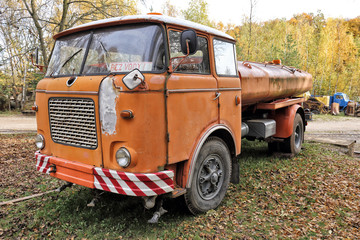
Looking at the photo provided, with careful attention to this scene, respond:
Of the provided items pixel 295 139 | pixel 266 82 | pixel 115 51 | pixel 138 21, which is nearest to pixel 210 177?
pixel 115 51

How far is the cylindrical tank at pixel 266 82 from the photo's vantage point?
215 inches

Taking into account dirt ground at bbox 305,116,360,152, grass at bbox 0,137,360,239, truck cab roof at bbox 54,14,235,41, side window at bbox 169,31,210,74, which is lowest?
dirt ground at bbox 305,116,360,152

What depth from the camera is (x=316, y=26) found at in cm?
3581

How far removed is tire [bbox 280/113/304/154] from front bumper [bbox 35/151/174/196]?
4.70 m

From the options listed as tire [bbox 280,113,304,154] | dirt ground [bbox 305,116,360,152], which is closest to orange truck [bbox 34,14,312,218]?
tire [bbox 280,113,304,154]

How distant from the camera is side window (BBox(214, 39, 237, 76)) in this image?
420cm

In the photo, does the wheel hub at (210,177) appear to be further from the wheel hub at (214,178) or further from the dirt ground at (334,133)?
the dirt ground at (334,133)

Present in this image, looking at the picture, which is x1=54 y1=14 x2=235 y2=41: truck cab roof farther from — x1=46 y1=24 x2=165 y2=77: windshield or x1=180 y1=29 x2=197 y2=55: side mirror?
x1=180 y1=29 x2=197 y2=55: side mirror

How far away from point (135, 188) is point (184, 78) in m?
1.41

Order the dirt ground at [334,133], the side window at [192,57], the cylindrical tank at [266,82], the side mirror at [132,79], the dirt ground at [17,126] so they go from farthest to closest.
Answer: the dirt ground at [17,126], the dirt ground at [334,133], the cylindrical tank at [266,82], the side window at [192,57], the side mirror at [132,79]

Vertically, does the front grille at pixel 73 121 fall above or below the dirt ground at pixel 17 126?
above

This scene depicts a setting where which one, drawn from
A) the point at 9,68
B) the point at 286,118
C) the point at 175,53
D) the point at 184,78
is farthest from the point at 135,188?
the point at 9,68

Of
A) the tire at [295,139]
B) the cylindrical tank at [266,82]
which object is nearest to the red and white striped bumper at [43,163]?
the cylindrical tank at [266,82]

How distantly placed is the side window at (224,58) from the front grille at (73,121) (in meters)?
1.94
